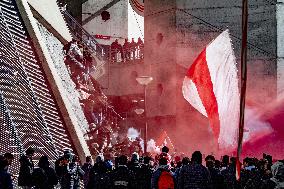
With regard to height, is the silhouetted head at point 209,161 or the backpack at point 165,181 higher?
the silhouetted head at point 209,161

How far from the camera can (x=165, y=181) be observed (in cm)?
1127

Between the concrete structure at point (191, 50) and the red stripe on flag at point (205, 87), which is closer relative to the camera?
the red stripe on flag at point (205, 87)

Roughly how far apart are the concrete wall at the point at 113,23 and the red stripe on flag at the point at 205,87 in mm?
21960

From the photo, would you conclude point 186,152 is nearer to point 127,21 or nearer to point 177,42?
point 177,42

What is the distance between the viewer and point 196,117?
3055 centimetres

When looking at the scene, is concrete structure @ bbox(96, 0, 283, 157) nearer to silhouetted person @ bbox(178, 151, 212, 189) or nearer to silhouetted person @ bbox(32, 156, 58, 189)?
silhouetted person @ bbox(32, 156, 58, 189)

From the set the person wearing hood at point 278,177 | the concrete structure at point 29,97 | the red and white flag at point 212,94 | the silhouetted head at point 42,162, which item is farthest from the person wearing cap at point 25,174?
the red and white flag at point 212,94

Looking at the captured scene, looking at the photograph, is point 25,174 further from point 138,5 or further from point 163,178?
point 138,5

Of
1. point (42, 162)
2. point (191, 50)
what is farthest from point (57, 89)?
point (191, 50)

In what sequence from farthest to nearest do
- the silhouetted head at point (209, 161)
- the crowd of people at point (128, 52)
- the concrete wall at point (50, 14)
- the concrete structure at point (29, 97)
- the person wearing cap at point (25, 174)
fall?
1. the crowd of people at point (128, 52)
2. the concrete wall at point (50, 14)
3. the concrete structure at point (29, 97)
4. the silhouetted head at point (209, 161)
5. the person wearing cap at point (25, 174)

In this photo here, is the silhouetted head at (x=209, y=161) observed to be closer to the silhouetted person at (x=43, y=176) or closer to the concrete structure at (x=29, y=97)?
the silhouetted person at (x=43, y=176)

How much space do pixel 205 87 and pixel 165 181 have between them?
7836mm

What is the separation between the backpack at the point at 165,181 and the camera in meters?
11.3

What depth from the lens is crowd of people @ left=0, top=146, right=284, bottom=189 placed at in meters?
10.6
